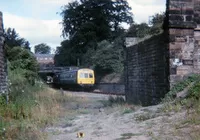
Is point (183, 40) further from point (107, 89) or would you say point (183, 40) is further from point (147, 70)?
point (107, 89)

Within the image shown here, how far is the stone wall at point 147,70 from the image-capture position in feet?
38.0

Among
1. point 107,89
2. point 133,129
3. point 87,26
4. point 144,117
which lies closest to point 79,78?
point 107,89

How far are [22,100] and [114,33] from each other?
53068mm

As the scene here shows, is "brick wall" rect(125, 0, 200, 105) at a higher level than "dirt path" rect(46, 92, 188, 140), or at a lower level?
higher

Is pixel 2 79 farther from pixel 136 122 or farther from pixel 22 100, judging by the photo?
pixel 136 122

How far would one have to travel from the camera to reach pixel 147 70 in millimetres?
13414

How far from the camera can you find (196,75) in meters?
11.0

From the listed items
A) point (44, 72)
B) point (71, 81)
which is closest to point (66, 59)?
point (44, 72)

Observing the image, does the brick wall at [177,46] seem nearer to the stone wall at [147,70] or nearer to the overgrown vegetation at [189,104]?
the stone wall at [147,70]

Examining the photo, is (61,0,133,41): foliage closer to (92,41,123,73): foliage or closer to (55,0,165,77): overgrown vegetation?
(55,0,165,77): overgrown vegetation

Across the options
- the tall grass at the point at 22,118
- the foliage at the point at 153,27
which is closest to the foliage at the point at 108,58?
the foliage at the point at 153,27

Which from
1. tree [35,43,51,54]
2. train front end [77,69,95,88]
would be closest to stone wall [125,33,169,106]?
train front end [77,69,95,88]

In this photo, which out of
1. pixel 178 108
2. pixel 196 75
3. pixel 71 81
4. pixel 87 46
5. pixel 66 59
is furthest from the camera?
pixel 66 59

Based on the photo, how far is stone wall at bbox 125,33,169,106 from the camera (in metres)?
11.6
